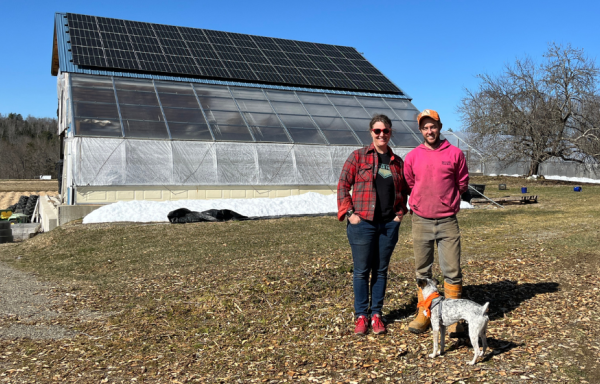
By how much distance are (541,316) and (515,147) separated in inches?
1103

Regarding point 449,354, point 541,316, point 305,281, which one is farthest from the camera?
point 305,281

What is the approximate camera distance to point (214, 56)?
23.5 meters

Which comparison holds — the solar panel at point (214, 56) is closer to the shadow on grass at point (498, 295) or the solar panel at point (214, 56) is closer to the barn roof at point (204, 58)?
the barn roof at point (204, 58)

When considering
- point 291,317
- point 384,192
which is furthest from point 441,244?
point 291,317

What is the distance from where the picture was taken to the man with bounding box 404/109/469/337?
457 cm

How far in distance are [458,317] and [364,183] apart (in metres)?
1.47

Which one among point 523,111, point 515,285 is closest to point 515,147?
point 523,111

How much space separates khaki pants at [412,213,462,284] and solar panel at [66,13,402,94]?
716 inches

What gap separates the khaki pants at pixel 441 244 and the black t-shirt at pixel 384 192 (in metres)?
0.28

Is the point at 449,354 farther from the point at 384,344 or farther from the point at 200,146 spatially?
the point at 200,146

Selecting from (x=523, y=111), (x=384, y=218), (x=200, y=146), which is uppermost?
(x=523, y=111)

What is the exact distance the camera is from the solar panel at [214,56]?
21156 mm

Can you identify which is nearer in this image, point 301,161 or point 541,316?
point 541,316

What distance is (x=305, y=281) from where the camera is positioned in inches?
261
